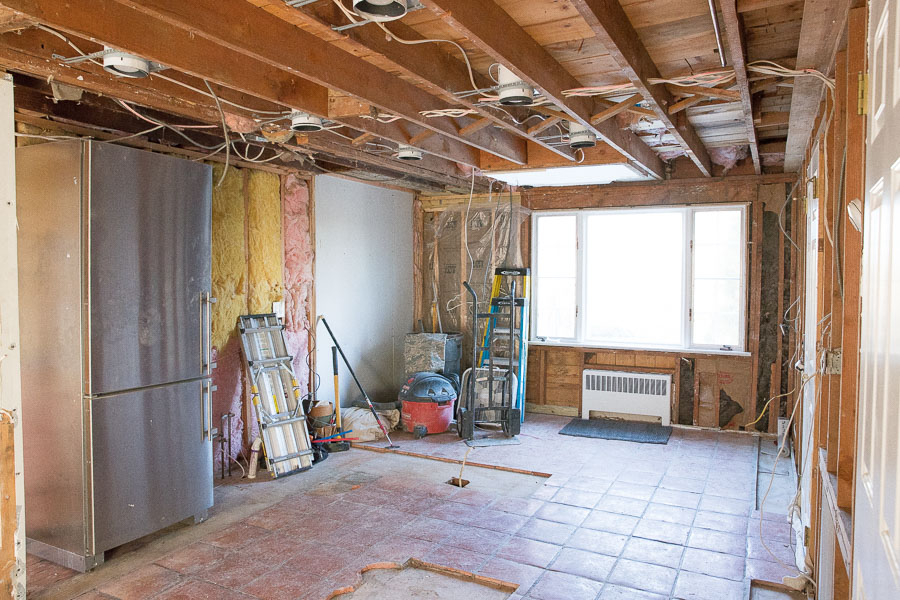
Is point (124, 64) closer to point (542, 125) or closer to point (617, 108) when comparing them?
point (542, 125)

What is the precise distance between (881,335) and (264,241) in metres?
4.69

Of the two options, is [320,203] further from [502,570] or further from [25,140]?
[502,570]

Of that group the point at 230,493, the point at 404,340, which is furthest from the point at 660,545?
the point at 404,340

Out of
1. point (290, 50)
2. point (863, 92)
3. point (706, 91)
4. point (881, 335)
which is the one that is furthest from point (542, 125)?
point (881, 335)

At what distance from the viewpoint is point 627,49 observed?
2.30m

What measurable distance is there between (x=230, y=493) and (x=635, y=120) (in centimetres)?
367

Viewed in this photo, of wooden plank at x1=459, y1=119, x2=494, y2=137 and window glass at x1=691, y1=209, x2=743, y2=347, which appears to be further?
window glass at x1=691, y1=209, x2=743, y2=347

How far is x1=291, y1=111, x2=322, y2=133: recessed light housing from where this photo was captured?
3375 mm

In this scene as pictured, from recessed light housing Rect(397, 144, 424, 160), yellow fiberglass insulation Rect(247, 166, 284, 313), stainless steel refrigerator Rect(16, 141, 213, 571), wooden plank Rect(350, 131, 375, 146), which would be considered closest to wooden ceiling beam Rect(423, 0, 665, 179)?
recessed light housing Rect(397, 144, 424, 160)

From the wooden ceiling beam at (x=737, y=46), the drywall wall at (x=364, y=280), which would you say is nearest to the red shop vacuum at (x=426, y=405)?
the drywall wall at (x=364, y=280)

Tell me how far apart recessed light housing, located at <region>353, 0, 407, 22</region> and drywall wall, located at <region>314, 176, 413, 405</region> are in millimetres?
3802

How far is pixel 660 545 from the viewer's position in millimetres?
3410

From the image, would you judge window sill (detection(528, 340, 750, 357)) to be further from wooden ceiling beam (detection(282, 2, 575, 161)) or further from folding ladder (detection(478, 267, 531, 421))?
wooden ceiling beam (detection(282, 2, 575, 161))

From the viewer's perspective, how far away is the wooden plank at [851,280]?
176 cm
